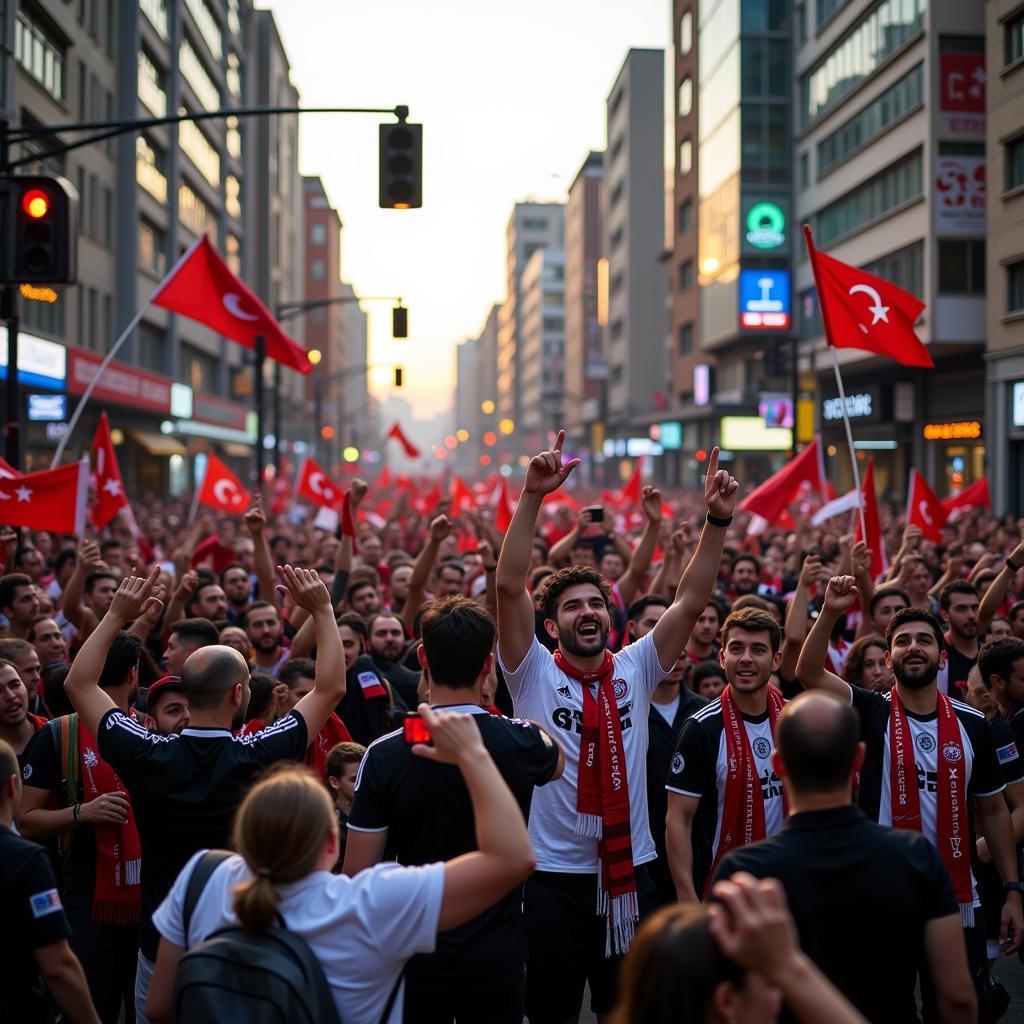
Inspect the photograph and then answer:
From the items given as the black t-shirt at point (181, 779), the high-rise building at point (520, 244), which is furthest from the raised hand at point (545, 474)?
the high-rise building at point (520, 244)

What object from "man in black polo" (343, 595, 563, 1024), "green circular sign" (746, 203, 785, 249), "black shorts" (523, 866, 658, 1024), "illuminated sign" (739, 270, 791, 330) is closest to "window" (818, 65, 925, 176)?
"green circular sign" (746, 203, 785, 249)

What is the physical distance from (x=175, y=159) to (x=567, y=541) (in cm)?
4241

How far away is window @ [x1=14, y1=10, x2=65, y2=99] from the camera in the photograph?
97.1ft

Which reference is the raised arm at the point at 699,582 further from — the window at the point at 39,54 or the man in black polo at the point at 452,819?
the window at the point at 39,54

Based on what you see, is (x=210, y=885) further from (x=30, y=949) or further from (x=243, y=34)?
(x=243, y=34)

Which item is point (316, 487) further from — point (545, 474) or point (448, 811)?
point (448, 811)

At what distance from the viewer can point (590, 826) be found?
4.95m

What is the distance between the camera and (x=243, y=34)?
231 ft

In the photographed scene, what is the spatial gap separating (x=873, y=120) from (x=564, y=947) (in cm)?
3846

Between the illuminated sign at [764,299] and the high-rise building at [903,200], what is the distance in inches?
72.8

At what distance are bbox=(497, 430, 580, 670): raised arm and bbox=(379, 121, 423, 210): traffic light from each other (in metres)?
7.70

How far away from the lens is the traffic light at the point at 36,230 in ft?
33.8

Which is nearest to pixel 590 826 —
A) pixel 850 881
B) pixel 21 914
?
pixel 850 881

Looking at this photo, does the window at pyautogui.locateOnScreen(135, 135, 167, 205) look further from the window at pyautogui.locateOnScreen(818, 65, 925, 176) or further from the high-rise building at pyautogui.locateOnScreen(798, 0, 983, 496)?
the window at pyautogui.locateOnScreen(818, 65, 925, 176)
